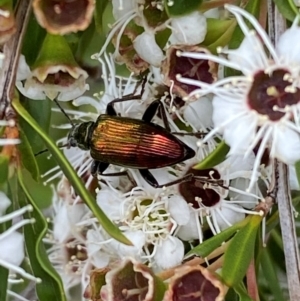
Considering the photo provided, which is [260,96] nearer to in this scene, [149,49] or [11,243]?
[149,49]

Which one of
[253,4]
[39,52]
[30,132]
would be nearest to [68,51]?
[39,52]

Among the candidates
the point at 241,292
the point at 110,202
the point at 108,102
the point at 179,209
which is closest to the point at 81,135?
the point at 108,102

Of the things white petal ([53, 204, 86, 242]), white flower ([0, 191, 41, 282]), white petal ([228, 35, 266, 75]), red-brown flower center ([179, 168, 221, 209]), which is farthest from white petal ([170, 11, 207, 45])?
white petal ([53, 204, 86, 242])

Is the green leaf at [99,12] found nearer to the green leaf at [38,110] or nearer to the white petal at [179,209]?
the green leaf at [38,110]

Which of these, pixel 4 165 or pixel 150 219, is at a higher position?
pixel 4 165

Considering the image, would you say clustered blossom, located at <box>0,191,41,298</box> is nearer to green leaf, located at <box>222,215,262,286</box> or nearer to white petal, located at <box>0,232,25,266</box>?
white petal, located at <box>0,232,25,266</box>

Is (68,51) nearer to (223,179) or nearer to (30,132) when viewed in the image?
(30,132)

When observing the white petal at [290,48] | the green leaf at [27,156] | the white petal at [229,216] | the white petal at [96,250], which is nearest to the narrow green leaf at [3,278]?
the green leaf at [27,156]
